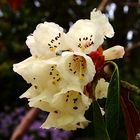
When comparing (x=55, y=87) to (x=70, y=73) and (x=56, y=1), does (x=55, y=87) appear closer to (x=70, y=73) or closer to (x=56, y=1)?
(x=70, y=73)

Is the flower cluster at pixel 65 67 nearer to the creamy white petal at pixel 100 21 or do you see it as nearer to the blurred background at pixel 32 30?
the creamy white petal at pixel 100 21

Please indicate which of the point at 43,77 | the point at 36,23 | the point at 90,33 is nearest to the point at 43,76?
the point at 43,77

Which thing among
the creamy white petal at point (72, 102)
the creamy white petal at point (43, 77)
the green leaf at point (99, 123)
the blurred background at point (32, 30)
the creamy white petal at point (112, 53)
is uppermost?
the blurred background at point (32, 30)

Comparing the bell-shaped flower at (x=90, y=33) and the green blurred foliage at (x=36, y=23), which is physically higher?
the green blurred foliage at (x=36, y=23)

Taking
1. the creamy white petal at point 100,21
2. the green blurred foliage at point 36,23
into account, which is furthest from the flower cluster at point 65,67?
the green blurred foliage at point 36,23

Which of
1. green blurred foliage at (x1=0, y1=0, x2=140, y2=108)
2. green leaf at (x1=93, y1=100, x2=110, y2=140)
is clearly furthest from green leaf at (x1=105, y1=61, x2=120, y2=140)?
green blurred foliage at (x1=0, y1=0, x2=140, y2=108)

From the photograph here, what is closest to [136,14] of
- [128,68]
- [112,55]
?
[128,68]

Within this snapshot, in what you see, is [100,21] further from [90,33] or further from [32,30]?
[32,30]
